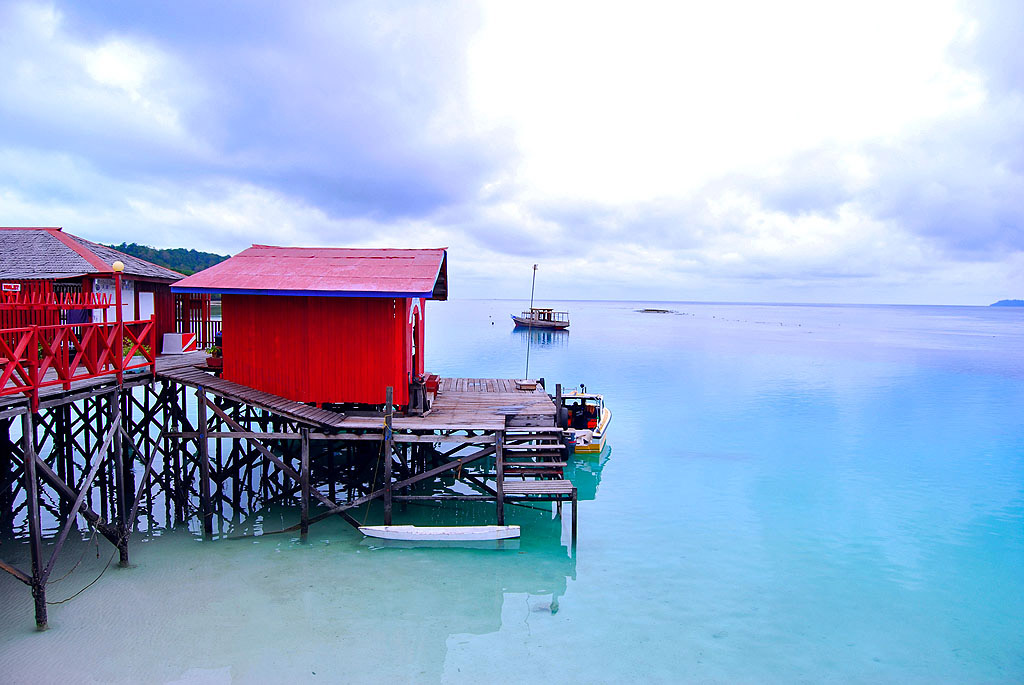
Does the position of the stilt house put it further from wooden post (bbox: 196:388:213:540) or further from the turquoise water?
the turquoise water

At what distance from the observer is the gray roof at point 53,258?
15.5 metres

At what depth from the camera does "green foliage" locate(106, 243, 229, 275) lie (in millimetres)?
70375

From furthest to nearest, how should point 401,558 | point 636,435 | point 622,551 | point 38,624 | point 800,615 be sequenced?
point 636,435 → point 622,551 → point 401,558 → point 800,615 → point 38,624

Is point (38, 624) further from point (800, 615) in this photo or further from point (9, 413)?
point (800, 615)

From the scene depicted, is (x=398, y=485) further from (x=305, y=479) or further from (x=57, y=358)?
(x=57, y=358)

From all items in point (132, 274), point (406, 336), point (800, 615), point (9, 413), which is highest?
point (132, 274)

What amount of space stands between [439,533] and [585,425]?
38.6 ft

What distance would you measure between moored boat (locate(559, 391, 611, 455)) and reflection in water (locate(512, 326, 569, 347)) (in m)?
50.1

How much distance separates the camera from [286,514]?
16.2 meters

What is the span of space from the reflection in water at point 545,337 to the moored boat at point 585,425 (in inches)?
1972

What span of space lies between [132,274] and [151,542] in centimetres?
691

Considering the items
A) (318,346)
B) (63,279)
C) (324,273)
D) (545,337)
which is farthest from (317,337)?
(545,337)

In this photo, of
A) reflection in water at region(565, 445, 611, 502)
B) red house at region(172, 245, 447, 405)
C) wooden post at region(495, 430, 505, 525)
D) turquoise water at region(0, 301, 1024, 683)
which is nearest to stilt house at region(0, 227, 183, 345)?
red house at region(172, 245, 447, 405)

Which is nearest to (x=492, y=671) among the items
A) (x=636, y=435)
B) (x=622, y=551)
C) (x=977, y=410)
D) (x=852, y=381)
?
(x=622, y=551)
